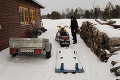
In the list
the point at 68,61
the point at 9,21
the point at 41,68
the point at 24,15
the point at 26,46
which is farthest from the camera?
the point at 24,15

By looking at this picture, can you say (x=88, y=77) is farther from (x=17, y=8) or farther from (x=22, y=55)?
(x=17, y=8)

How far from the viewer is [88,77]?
7133mm

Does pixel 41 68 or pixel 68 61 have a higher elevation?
pixel 68 61

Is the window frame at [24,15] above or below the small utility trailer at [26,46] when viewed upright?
above

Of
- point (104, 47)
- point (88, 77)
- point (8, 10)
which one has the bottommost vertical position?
point (88, 77)

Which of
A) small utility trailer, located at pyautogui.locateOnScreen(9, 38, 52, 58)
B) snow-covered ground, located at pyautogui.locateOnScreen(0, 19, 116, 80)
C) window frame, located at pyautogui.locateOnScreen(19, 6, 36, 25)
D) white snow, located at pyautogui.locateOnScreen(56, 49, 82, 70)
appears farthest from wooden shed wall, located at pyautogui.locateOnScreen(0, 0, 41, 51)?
white snow, located at pyautogui.locateOnScreen(56, 49, 82, 70)

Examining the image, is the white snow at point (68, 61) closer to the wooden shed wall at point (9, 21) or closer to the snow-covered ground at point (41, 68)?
the snow-covered ground at point (41, 68)

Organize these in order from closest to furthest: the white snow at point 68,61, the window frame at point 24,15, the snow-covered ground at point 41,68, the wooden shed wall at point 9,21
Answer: the snow-covered ground at point 41,68
the white snow at point 68,61
the wooden shed wall at point 9,21
the window frame at point 24,15

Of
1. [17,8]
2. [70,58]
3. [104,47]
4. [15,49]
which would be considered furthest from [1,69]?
[17,8]

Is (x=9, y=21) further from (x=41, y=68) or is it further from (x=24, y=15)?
(x=41, y=68)

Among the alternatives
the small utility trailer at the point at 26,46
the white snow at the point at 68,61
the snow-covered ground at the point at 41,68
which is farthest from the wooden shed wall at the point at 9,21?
the white snow at the point at 68,61

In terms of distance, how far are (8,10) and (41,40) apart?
3.94 metres

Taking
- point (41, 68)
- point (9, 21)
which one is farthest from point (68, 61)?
point (9, 21)

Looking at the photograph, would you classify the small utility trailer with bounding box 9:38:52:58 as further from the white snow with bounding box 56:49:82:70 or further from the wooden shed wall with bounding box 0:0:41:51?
the wooden shed wall with bounding box 0:0:41:51
